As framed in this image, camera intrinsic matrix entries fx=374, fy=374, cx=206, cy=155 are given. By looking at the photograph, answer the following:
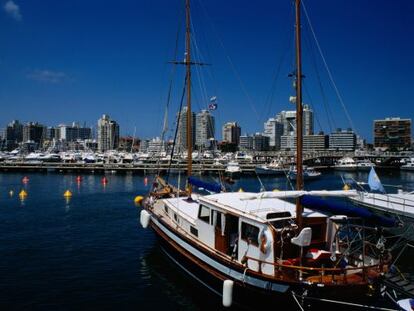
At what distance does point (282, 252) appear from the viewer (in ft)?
50.1

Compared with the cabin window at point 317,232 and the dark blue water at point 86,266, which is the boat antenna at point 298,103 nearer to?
the cabin window at point 317,232

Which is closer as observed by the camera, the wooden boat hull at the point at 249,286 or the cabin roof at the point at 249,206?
the wooden boat hull at the point at 249,286

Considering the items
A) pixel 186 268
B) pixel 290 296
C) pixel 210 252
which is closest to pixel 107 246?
pixel 186 268

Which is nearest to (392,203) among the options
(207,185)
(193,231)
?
(207,185)

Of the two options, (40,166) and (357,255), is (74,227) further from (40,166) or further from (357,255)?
(40,166)

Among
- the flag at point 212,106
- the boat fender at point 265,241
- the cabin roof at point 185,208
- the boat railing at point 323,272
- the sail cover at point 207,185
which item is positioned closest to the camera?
the boat railing at point 323,272

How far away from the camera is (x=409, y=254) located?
25.5 metres

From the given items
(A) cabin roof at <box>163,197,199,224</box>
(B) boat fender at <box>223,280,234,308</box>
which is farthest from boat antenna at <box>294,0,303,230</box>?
(A) cabin roof at <box>163,197,199,224</box>

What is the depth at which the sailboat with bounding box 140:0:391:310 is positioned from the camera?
14.1 meters

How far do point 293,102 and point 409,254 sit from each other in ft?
50.9

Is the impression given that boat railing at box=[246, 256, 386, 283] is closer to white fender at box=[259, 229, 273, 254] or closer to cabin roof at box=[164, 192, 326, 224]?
white fender at box=[259, 229, 273, 254]

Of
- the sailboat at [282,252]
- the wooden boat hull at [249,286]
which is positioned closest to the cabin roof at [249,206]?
the sailboat at [282,252]

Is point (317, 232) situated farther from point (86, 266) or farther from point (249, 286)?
point (86, 266)

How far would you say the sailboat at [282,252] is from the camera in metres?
14.1
